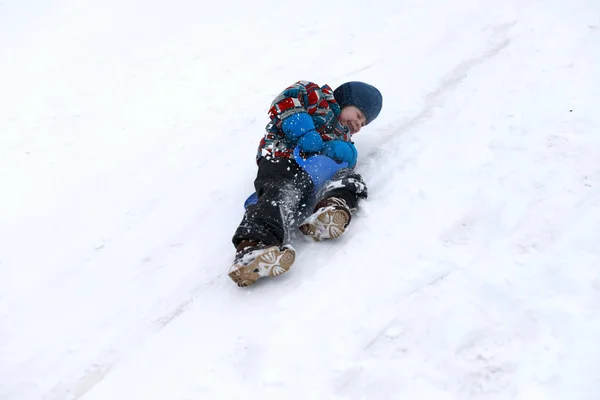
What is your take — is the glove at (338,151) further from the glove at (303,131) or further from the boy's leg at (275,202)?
the boy's leg at (275,202)

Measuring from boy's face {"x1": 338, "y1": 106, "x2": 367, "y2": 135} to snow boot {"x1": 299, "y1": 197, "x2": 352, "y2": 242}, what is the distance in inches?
34.8

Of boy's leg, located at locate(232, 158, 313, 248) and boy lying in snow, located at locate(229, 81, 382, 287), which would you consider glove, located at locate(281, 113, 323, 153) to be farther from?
boy's leg, located at locate(232, 158, 313, 248)

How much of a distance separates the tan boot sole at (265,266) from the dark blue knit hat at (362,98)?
1379 mm

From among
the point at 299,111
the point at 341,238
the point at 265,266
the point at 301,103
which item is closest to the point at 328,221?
the point at 341,238

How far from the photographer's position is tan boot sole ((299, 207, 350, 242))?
2.50m

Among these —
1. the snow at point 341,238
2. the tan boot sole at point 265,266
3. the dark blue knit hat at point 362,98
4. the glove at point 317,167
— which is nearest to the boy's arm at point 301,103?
the dark blue knit hat at point 362,98

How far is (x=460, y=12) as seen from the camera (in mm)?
5305

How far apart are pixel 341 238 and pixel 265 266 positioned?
537 mm

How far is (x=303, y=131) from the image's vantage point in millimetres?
2887

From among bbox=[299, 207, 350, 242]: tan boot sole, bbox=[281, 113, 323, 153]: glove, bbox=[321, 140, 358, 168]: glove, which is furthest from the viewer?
bbox=[321, 140, 358, 168]: glove

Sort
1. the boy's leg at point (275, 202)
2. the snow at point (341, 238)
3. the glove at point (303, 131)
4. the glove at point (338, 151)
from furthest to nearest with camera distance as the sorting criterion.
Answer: the glove at point (338, 151)
the glove at point (303, 131)
the boy's leg at point (275, 202)
the snow at point (341, 238)

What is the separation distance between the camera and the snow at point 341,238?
1945mm

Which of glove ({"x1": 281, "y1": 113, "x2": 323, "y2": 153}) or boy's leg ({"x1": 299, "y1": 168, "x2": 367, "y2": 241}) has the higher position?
glove ({"x1": 281, "y1": 113, "x2": 323, "y2": 153})

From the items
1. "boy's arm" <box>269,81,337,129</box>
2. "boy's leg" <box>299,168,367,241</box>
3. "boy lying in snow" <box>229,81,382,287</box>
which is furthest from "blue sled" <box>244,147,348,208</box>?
"boy's arm" <box>269,81,337,129</box>
